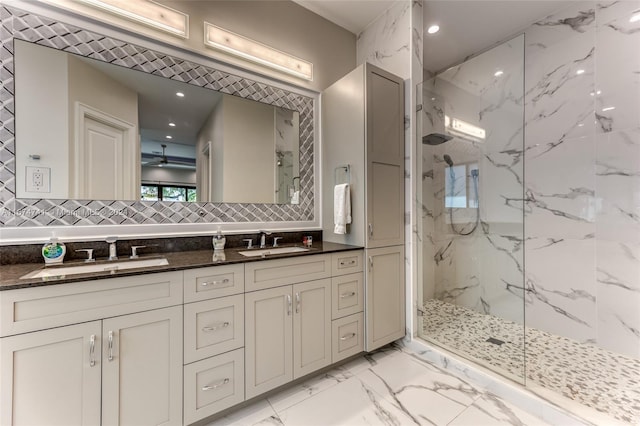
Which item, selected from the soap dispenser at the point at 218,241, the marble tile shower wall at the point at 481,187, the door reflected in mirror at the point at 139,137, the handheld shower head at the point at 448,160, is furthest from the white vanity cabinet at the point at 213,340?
the handheld shower head at the point at 448,160

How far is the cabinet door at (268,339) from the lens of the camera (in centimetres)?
148

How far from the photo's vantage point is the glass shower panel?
2125mm

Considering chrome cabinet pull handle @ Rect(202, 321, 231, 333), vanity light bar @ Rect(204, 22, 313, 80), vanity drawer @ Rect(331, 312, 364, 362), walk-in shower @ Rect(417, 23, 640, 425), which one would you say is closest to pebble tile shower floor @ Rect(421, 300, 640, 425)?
walk-in shower @ Rect(417, 23, 640, 425)

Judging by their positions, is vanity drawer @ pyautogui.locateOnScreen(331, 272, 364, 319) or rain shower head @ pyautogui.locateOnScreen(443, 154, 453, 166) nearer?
vanity drawer @ pyautogui.locateOnScreen(331, 272, 364, 319)

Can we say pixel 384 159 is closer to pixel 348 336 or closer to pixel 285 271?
pixel 285 271

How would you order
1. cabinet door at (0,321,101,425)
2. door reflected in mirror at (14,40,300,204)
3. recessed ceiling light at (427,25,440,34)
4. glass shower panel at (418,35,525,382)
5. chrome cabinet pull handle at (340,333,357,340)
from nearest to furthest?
cabinet door at (0,321,101,425), door reflected in mirror at (14,40,300,204), chrome cabinet pull handle at (340,333,357,340), glass shower panel at (418,35,525,382), recessed ceiling light at (427,25,440,34)

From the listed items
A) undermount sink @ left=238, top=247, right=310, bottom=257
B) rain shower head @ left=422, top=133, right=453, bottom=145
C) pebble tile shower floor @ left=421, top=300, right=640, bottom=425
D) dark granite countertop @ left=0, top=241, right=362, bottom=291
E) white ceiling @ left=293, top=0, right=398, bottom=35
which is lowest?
pebble tile shower floor @ left=421, top=300, right=640, bottom=425

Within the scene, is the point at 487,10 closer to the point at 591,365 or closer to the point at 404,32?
the point at 404,32

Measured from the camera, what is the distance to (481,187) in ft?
8.05

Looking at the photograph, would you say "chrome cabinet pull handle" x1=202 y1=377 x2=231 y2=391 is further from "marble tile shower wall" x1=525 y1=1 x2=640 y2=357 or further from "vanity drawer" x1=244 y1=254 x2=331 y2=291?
"marble tile shower wall" x1=525 y1=1 x2=640 y2=357

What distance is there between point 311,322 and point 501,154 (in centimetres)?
222

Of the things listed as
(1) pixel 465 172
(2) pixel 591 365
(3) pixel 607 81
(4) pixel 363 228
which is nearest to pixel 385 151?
(4) pixel 363 228

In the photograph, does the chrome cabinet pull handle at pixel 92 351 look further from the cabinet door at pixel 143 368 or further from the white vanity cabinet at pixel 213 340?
A: the white vanity cabinet at pixel 213 340

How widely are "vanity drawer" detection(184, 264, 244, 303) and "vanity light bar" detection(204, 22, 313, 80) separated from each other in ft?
5.39
